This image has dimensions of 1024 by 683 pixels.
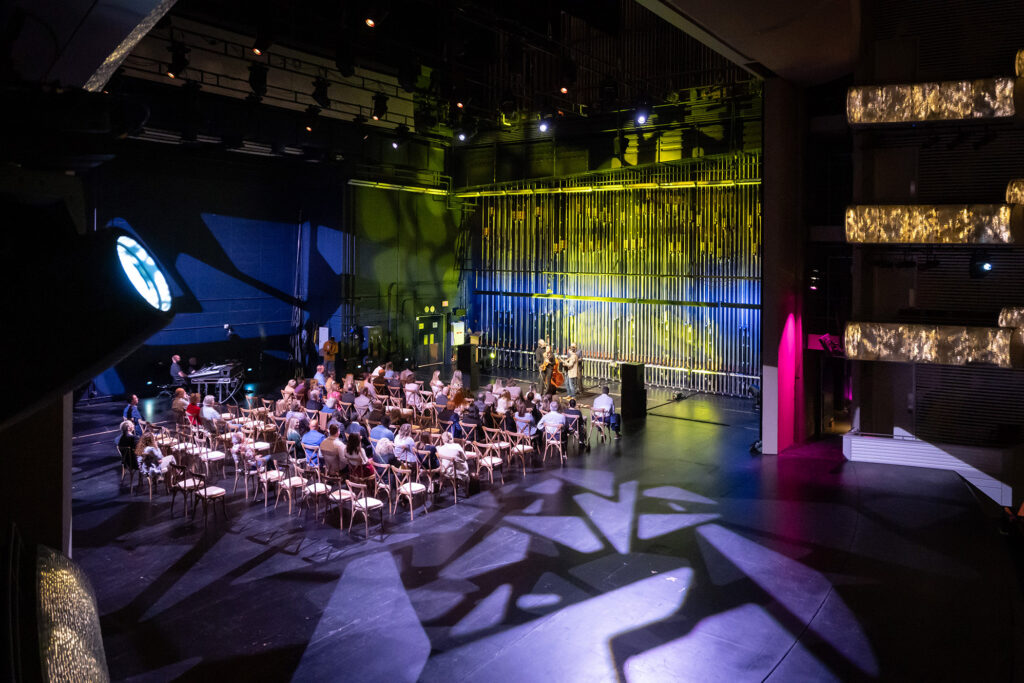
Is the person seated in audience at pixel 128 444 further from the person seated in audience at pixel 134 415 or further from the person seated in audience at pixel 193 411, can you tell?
the person seated in audience at pixel 193 411

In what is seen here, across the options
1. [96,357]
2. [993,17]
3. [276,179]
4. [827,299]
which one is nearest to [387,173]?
[276,179]

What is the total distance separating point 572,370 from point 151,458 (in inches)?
367

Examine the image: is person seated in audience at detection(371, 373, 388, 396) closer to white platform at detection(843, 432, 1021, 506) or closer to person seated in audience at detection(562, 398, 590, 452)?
person seated in audience at detection(562, 398, 590, 452)

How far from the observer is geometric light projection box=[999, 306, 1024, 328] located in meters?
10.5

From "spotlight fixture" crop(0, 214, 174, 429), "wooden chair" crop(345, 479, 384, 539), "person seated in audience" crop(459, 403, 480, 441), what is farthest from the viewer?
"person seated in audience" crop(459, 403, 480, 441)

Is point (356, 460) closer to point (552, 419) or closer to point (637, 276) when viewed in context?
point (552, 419)

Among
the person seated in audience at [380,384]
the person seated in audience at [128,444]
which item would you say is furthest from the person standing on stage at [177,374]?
the person seated in audience at [128,444]

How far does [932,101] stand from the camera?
10773mm

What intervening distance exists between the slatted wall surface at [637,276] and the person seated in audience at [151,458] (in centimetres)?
1194

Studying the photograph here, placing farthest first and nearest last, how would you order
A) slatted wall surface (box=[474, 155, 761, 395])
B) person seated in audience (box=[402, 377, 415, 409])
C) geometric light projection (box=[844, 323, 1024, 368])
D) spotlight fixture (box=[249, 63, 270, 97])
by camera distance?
slatted wall surface (box=[474, 155, 761, 395])
person seated in audience (box=[402, 377, 415, 409])
spotlight fixture (box=[249, 63, 270, 97])
geometric light projection (box=[844, 323, 1024, 368])

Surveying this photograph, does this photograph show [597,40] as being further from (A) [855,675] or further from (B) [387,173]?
(A) [855,675]

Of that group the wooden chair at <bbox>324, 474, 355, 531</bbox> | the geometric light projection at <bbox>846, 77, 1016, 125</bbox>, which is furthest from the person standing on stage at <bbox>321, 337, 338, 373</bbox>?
the geometric light projection at <bbox>846, 77, 1016, 125</bbox>

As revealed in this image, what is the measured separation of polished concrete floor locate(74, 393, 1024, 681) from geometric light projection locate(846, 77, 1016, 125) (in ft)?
17.1

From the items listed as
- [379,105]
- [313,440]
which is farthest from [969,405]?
[379,105]
